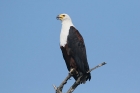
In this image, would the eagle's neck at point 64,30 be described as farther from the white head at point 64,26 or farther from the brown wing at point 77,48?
the brown wing at point 77,48

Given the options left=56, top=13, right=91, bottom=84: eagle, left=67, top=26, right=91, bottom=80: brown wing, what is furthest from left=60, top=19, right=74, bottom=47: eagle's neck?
left=67, top=26, right=91, bottom=80: brown wing

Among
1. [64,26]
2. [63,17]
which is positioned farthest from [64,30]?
[63,17]

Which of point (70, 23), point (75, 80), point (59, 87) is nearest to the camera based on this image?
point (59, 87)

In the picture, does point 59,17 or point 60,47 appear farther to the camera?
point 59,17

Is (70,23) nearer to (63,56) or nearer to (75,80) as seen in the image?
(63,56)

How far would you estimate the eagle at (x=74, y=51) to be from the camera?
34.1 ft

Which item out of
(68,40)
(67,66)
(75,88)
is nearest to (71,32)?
(68,40)

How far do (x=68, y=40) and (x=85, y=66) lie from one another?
0.91m

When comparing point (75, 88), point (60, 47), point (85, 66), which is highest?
point (60, 47)

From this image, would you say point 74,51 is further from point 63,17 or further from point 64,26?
point 63,17

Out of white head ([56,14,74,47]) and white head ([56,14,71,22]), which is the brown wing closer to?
white head ([56,14,74,47])

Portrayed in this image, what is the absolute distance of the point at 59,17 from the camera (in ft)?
37.1

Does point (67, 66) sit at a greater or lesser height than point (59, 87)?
greater

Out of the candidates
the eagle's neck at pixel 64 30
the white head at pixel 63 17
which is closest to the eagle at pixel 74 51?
the eagle's neck at pixel 64 30
